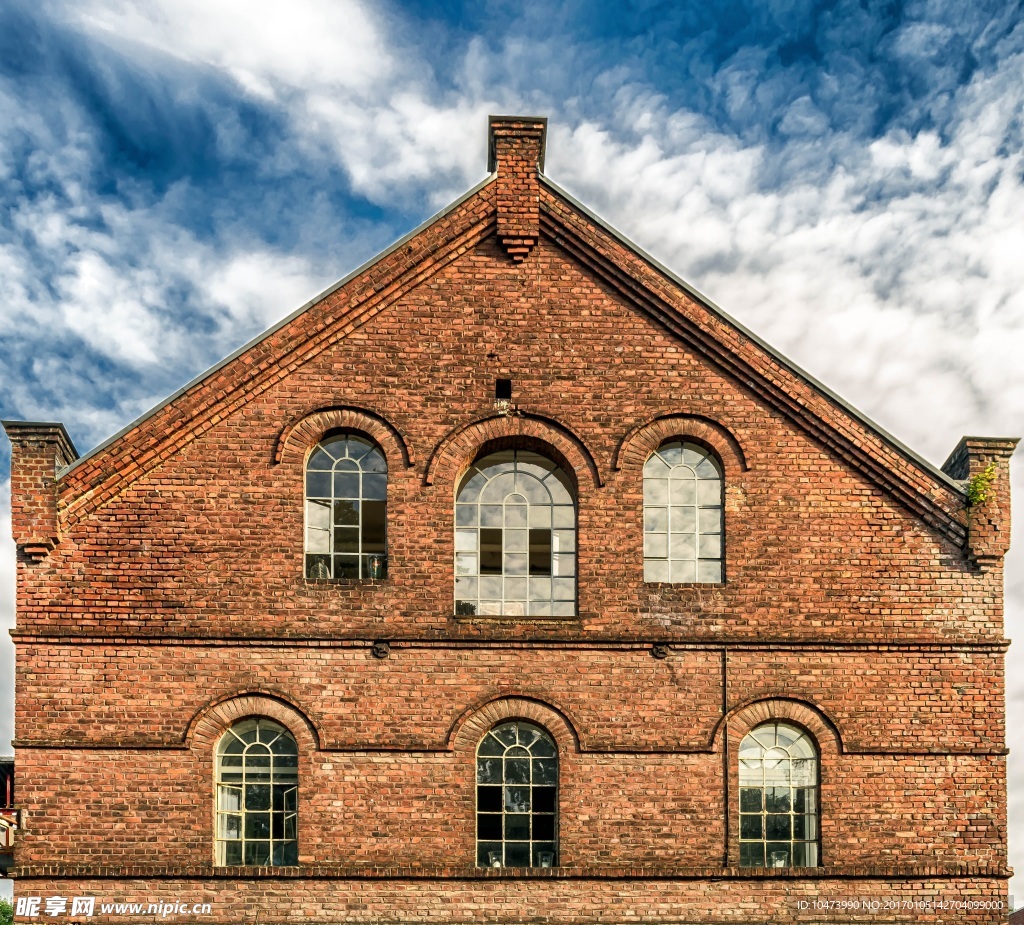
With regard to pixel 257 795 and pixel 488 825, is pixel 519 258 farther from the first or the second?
pixel 257 795

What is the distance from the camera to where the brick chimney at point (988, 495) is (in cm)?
1397

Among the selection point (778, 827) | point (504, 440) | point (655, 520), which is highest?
point (504, 440)

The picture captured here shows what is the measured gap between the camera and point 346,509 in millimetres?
14141

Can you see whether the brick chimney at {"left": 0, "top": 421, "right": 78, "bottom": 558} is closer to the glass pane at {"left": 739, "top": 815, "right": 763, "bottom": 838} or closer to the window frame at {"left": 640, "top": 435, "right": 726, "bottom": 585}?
the window frame at {"left": 640, "top": 435, "right": 726, "bottom": 585}

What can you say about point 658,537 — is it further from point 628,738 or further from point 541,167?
point 541,167

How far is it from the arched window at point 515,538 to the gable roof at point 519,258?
248 centimetres

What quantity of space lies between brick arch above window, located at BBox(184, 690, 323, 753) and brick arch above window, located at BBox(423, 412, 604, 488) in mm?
3199

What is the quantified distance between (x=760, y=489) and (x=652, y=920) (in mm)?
5193

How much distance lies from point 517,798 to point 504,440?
4.27 meters

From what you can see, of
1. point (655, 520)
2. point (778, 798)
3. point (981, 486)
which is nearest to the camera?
point (778, 798)

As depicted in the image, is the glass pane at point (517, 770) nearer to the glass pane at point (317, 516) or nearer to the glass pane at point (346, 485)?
the glass pane at point (317, 516)

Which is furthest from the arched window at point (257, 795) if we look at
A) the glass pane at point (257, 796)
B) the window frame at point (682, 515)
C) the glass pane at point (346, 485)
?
the window frame at point (682, 515)

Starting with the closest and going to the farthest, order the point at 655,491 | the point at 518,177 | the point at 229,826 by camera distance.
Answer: the point at 229,826 < the point at 655,491 < the point at 518,177

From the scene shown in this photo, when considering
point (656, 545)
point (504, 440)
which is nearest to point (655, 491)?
point (656, 545)
